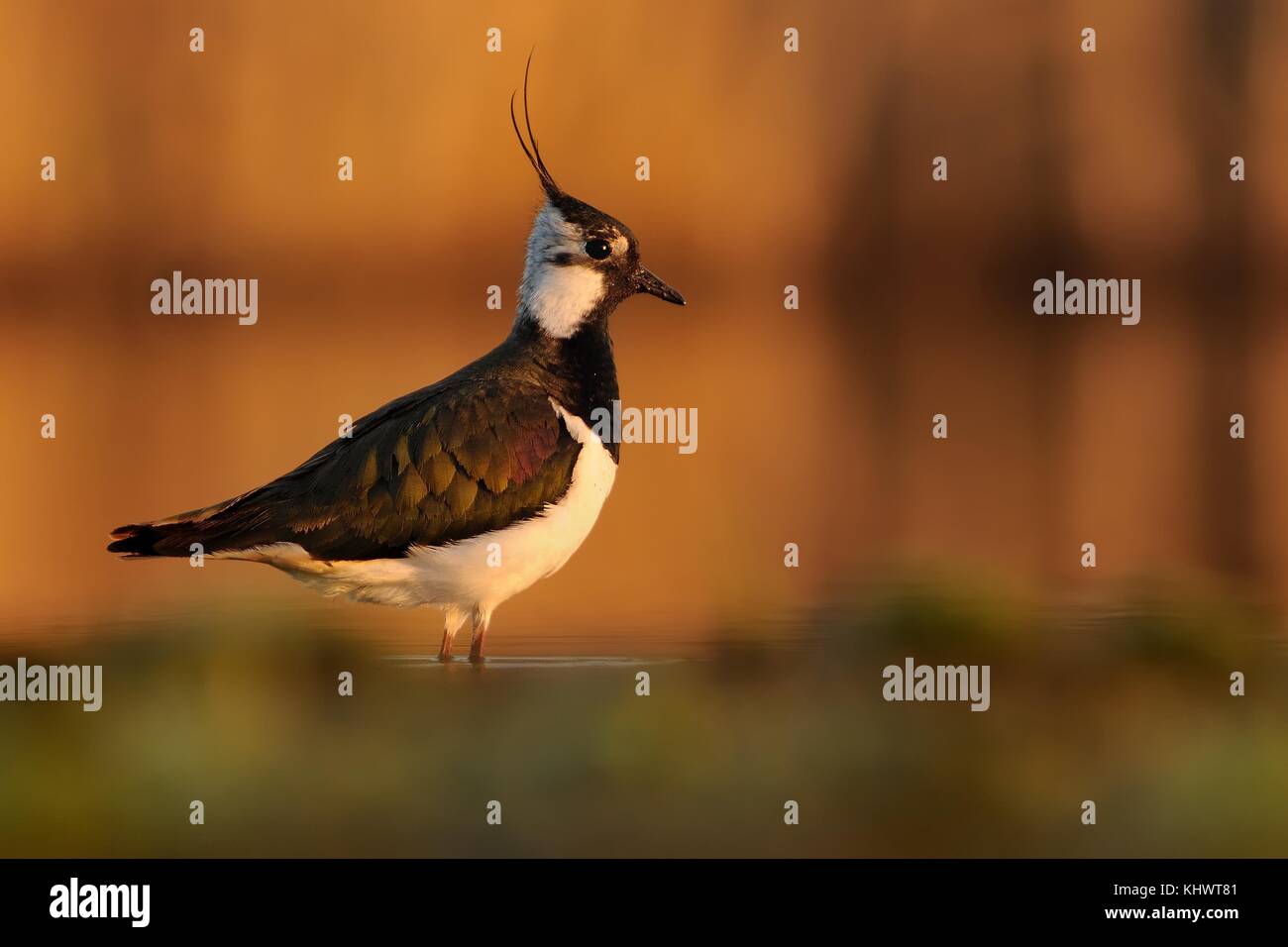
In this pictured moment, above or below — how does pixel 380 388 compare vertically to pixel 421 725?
above

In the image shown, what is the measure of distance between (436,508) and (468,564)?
0.27m

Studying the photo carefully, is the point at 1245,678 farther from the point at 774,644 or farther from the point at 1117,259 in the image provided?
the point at 1117,259

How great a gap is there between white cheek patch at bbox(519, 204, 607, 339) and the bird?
393mm

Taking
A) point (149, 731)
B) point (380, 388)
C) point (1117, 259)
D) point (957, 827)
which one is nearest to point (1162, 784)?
point (957, 827)

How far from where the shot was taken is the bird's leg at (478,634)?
296 inches

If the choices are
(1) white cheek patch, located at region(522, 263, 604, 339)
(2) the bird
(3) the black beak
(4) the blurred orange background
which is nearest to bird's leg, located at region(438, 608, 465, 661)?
(2) the bird

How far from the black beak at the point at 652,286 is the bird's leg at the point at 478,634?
1850 mm

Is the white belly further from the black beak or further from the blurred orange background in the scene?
the blurred orange background

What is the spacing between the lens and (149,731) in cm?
659

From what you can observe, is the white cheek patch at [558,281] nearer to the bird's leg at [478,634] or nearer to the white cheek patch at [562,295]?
the white cheek patch at [562,295]

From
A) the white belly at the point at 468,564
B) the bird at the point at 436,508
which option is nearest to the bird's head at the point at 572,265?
the bird at the point at 436,508

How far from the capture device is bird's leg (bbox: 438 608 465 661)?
24.7 ft

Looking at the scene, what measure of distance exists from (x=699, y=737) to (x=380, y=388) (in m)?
10.2

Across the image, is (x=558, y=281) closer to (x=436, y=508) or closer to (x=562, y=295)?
(x=562, y=295)
